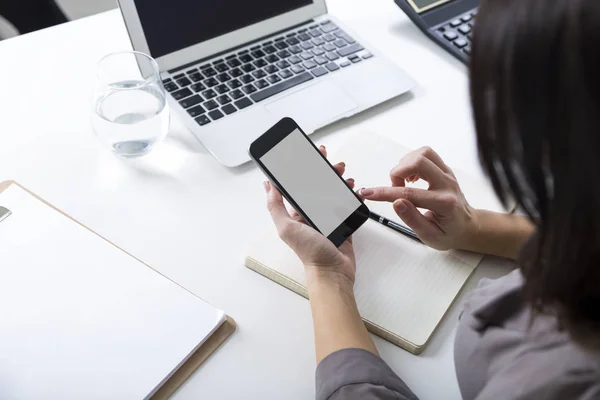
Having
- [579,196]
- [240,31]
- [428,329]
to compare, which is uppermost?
[579,196]

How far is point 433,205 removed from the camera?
648 millimetres

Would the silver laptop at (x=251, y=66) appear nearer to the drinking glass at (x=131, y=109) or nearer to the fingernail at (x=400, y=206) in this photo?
the drinking glass at (x=131, y=109)

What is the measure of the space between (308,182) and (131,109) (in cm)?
27

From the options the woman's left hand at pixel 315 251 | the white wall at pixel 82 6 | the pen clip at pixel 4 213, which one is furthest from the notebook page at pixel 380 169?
the white wall at pixel 82 6

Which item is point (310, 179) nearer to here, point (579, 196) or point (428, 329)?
point (428, 329)

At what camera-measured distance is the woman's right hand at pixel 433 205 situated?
644 millimetres

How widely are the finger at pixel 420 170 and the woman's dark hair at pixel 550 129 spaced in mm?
267

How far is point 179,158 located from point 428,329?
39 centimetres

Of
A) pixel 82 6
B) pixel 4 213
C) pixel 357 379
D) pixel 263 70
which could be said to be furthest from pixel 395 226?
pixel 82 6

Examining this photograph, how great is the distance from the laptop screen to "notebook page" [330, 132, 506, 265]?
26cm

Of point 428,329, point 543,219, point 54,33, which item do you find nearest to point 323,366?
point 428,329

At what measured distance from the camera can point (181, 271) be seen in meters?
0.65

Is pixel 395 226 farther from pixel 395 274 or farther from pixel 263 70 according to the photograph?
pixel 263 70

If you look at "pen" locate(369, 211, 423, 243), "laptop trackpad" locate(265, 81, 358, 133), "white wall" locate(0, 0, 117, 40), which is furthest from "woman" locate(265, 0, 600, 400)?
"white wall" locate(0, 0, 117, 40)
